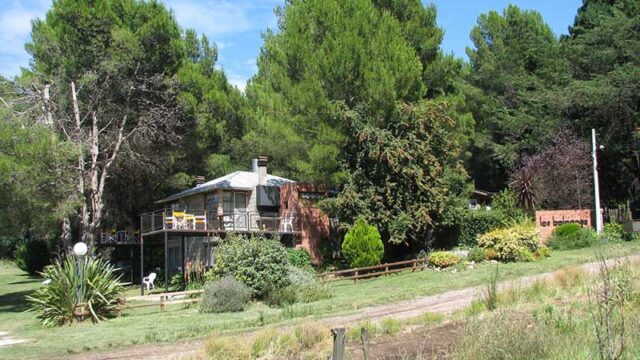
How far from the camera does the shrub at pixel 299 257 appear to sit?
1262 inches

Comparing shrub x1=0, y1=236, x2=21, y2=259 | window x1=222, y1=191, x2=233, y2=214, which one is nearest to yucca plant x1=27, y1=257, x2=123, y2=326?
window x1=222, y1=191, x2=233, y2=214

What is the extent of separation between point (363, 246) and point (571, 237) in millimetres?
10158

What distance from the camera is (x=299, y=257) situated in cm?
3297

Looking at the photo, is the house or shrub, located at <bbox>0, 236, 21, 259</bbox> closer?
the house

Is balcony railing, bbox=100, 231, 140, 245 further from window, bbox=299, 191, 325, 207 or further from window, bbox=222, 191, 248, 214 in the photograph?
window, bbox=299, 191, 325, 207

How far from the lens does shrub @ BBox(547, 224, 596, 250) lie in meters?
29.5

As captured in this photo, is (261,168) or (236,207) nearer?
(236,207)

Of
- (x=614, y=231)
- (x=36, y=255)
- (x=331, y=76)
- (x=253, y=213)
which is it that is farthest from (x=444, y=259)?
(x=36, y=255)

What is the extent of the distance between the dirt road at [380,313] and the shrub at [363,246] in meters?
9.47

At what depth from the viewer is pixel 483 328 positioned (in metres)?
8.07

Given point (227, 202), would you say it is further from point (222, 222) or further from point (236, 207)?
point (222, 222)

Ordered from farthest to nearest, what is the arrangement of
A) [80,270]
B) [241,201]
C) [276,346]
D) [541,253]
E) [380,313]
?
[241,201]
[541,253]
[80,270]
[380,313]
[276,346]

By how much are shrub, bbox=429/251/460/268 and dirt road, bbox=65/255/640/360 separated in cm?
714

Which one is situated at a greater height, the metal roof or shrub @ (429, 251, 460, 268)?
the metal roof
